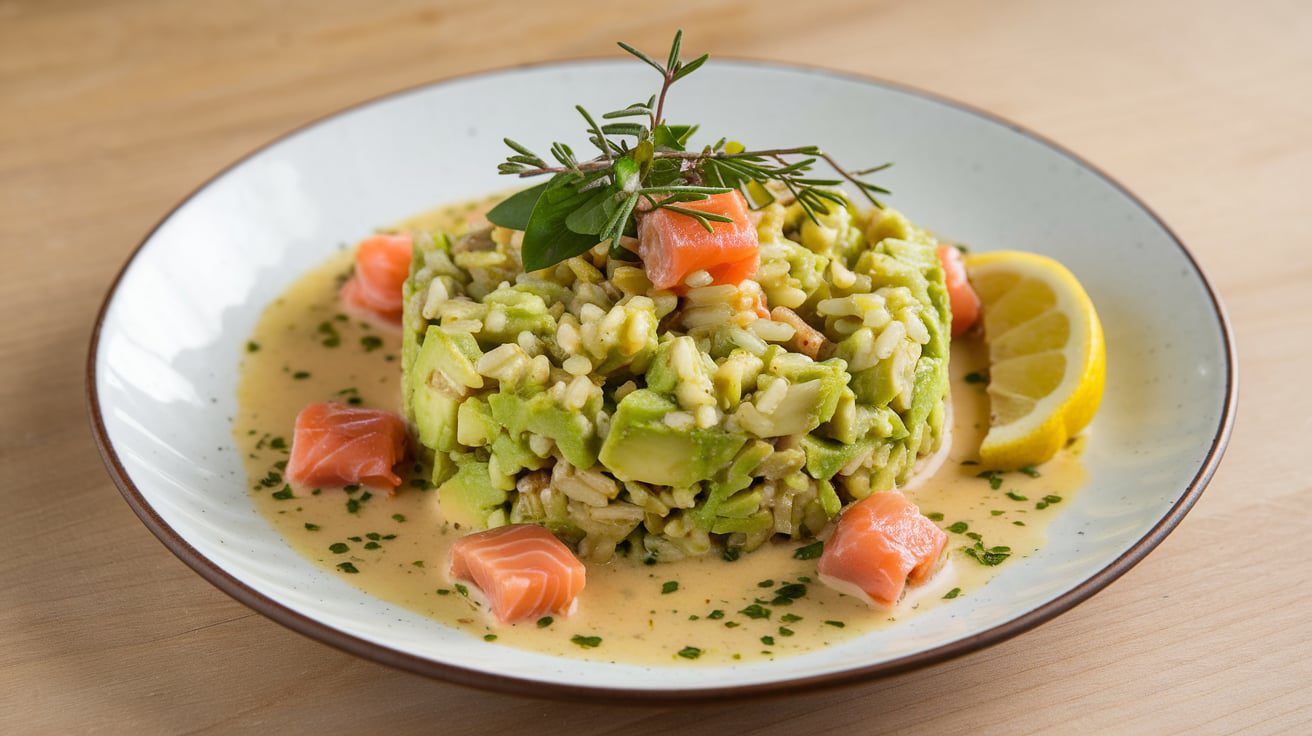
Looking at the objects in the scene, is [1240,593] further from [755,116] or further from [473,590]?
[755,116]

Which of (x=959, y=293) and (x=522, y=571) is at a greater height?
(x=959, y=293)

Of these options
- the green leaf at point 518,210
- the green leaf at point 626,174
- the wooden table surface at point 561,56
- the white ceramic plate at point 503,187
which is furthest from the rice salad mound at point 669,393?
the wooden table surface at point 561,56

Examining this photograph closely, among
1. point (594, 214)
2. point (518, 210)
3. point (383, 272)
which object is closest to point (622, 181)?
point (594, 214)

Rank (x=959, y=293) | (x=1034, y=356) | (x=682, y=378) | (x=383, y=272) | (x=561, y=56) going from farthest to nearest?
1. (x=561, y=56)
2. (x=383, y=272)
3. (x=959, y=293)
4. (x=1034, y=356)
5. (x=682, y=378)

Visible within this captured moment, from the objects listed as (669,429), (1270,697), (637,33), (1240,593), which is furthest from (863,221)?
(637,33)

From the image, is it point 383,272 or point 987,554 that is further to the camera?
point 383,272

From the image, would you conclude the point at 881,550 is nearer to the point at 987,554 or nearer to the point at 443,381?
the point at 987,554

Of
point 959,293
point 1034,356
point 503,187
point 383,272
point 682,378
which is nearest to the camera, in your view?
point 682,378

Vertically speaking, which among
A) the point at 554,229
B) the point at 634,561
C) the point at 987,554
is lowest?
the point at 634,561
